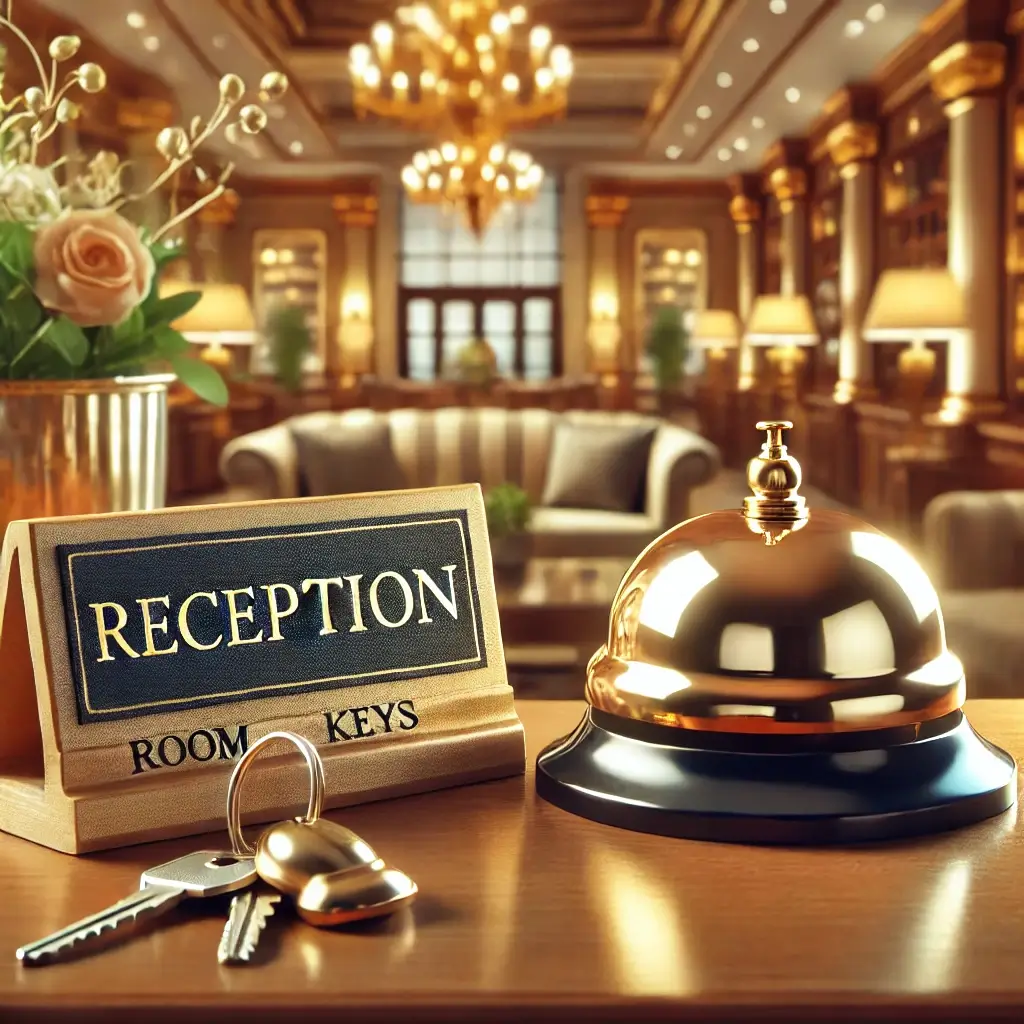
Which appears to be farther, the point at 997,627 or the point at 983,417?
the point at 983,417

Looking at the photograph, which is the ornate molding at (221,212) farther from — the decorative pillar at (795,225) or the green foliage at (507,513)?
the green foliage at (507,513)

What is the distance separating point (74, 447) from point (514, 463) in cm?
Answer: 535

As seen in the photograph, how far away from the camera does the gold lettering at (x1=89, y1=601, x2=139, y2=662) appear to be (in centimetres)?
73

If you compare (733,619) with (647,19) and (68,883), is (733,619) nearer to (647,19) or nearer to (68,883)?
(68,883)

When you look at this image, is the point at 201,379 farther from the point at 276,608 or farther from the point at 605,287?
the point at 605,287

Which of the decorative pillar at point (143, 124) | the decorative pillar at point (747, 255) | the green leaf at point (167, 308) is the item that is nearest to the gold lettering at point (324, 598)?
the green leaf at point (167, 308)

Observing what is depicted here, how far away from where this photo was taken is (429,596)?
842mm

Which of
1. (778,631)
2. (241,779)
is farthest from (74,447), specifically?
(778,631)

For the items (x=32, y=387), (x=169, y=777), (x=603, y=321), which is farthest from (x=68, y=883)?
(x=603, y=321)

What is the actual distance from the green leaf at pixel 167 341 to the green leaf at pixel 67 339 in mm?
85

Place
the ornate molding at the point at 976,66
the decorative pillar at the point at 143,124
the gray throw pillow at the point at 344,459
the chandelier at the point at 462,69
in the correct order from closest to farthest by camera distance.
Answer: the gray throw pillow at the point at 344,459, the ornate molding at the point at 976,66, the chandelier at the point at 462,69, the decorative pillar at the point at 143,124

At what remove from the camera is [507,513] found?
4.27 m

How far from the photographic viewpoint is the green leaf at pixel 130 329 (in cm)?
108

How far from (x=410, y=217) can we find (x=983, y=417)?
10.0m
